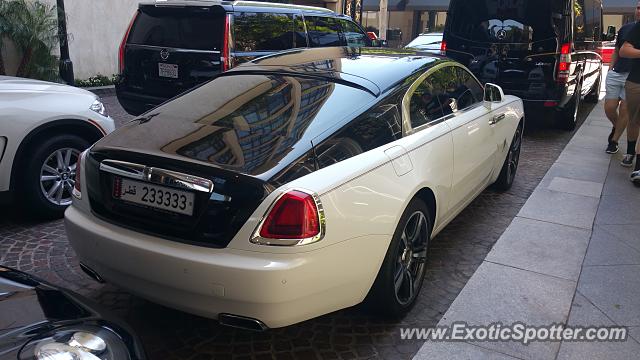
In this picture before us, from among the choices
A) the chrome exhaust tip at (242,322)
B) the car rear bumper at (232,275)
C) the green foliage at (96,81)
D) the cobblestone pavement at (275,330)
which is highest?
the green foliage at (96,81)

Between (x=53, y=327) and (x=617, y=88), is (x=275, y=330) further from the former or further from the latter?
(x=617, y=88)

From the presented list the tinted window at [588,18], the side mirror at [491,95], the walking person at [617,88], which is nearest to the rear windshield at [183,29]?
the side mirror at [491,95]

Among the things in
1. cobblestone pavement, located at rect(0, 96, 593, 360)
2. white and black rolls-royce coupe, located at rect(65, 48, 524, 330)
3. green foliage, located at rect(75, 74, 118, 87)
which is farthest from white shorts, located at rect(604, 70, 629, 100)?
green foliage, located at rect(75, 74, 118, 87)

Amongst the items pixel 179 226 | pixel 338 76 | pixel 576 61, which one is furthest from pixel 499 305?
pixel 576 61

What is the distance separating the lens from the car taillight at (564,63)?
26.6ft

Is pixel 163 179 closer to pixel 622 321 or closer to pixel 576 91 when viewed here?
pixel 622 321

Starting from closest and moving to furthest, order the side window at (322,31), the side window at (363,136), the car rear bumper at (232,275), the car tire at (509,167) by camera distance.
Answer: the car rear bumper at (232,275) → the side window at (363,136) → the car tire at (509,167) → the side window at (322,31)

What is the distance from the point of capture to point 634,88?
21.3 feet

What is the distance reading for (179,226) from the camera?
2.55m

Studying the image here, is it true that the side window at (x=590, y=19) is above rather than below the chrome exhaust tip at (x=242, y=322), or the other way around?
above

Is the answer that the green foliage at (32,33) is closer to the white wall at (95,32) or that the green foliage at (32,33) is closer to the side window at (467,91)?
the white wall at (95,32)

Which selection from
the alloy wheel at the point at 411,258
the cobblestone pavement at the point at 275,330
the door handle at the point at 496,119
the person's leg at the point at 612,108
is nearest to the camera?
the cobblestone pavement at the point at 275,330

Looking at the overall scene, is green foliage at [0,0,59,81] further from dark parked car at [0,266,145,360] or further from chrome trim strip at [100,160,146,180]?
dark parked car at [0,266,145,360]

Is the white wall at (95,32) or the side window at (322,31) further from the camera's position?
the white wall at (95,32)
